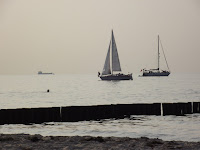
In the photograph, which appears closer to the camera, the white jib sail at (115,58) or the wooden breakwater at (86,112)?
the wooden breakwater at (86,112)

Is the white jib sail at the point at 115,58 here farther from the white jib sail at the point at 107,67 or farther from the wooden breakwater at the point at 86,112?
the wooden breakwater at the point at 86,112

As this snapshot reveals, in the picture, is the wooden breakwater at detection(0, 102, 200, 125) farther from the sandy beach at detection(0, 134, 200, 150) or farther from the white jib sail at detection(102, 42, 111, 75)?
the white jib sail at detection(102, 42, 111, 75)

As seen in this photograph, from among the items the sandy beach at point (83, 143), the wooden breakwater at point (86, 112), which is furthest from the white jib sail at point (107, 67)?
the sandy beach at point (83, 143)

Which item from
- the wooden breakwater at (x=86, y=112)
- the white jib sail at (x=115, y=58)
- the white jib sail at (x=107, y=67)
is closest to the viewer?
the wooden breakwater at (x=86, y=112)

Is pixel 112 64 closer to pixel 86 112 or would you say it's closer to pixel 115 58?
pixel 115 58

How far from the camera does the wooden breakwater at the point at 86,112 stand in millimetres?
32344

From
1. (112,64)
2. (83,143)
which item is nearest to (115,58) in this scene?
(112,64)

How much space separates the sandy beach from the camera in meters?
17.4

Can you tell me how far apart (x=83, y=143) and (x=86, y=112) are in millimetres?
16521

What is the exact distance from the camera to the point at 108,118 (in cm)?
3631

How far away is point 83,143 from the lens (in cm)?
1845

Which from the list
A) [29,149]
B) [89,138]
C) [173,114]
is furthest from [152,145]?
[173,114]

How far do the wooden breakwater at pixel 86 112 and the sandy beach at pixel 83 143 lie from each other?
12.4 m

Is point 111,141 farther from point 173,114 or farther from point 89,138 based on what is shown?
point 173,114
